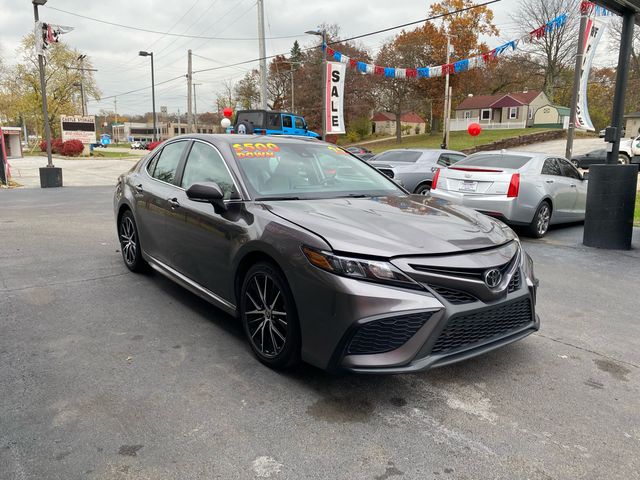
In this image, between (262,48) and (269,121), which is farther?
(262,48)

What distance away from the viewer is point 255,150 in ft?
13.5

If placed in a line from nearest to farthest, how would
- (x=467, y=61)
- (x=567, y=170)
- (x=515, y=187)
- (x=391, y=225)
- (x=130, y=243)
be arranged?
(x=391, y=225) → (x=130, y=243) → (x=515, y=187) → (x=567, y=170) → (x=467, y=61)

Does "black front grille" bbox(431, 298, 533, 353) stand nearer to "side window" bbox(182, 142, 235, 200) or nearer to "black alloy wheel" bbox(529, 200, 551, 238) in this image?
"side window" bbox(182, 142, 235, 200)

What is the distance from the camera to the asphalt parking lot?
2.42m

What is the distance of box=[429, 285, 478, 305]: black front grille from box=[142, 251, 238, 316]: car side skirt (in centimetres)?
154

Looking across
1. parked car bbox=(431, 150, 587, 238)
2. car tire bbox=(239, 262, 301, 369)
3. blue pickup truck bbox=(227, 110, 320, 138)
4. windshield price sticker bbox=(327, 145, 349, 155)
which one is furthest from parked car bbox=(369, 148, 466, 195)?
blue pickup truck bbox=(227, 110, 320, 138)

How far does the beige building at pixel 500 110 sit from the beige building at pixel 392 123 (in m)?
15.7

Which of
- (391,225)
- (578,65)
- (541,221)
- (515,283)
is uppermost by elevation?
(578,65)

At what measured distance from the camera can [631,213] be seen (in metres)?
7.57

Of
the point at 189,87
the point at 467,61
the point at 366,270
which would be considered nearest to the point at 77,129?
the point at 189,87

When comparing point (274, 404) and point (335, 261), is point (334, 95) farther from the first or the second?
point (274, 404)

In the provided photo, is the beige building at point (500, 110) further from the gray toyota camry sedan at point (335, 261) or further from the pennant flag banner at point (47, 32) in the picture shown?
the gray toyota camry sedan at point (335, 261)

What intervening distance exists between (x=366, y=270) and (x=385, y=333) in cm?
36

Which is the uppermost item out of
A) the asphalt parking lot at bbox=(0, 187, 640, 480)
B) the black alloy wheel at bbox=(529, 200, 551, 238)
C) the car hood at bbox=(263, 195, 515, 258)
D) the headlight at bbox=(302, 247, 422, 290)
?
the car hood at bbox=(263, 195, 515, 258)
